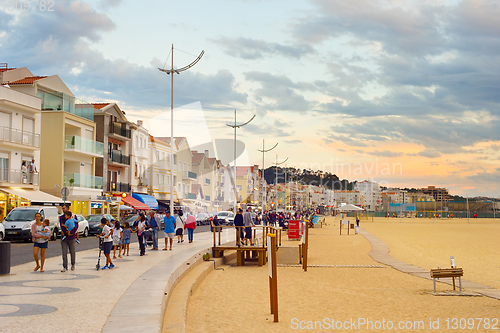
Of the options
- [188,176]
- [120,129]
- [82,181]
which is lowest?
[82,181]

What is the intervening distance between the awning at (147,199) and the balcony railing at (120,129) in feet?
20.9

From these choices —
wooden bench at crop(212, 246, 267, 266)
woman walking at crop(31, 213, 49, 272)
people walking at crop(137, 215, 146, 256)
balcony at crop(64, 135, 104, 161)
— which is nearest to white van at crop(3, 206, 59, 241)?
people walking at crop(137, 215, 146, 256)

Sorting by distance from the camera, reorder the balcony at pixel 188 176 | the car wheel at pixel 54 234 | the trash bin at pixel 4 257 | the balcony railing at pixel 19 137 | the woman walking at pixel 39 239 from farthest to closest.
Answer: the balcony at pixel 188 176 → the balcony railing at pixel 19 137 → the car wheel at pixel 54 234 → the woman walking at pixel 39 239 → the trash bin at pixel 4 257

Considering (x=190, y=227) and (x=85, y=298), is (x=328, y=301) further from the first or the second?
(x=190, y=227)

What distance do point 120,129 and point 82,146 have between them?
9138mm

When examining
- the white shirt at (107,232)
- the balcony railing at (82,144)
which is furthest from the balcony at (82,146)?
the white shirt at (107,232)

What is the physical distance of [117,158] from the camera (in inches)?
1939

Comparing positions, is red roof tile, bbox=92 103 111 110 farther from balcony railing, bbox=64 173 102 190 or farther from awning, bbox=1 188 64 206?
awning, bbox=1 188 64 206

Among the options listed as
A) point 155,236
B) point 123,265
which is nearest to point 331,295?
point 123,265

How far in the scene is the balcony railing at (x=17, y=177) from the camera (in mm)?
32706

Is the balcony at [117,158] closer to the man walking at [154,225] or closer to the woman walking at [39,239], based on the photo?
the man walking at [154,225]

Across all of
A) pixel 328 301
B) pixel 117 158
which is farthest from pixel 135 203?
pixel 328 301

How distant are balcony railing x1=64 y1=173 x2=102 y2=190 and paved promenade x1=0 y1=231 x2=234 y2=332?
2598 centimetres

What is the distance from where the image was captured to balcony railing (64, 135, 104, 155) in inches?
1575
